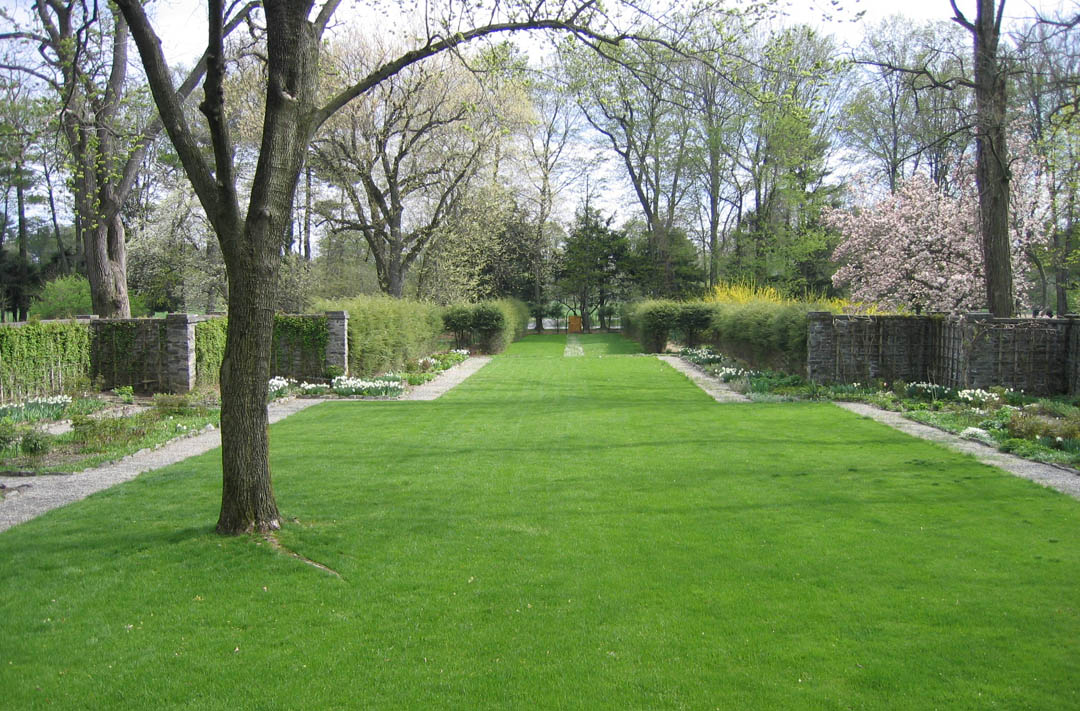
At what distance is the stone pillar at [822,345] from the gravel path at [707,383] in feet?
5.12

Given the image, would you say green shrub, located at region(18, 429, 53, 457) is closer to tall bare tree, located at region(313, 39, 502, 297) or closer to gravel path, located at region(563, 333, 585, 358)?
tall bare tree, located at region(313, 39, 502, 297)

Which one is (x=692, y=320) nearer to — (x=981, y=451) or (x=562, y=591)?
(x=981, y=451)

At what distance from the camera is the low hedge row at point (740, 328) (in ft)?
50.3

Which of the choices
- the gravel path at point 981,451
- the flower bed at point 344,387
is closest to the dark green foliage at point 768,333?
the gravel path at point 981,451

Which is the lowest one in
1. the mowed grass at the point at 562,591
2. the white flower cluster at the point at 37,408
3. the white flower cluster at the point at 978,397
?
the mowed grass at the point at 562,591

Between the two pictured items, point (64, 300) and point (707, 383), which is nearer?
point (707, 383)

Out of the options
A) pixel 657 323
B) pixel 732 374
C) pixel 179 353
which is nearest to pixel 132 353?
pixel 179 353

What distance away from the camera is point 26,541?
17.0ft

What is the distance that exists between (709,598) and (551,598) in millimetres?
894

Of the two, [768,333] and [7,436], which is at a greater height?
[768,333]

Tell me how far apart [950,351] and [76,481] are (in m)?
13.4

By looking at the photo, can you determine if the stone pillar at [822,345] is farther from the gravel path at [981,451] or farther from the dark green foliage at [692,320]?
the dark green foliage at [692,320]

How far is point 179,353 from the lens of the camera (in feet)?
45.6

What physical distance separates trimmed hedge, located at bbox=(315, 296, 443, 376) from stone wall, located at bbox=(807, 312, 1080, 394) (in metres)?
9.38
